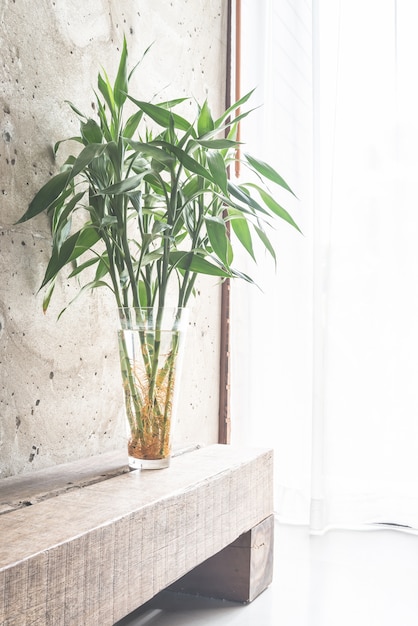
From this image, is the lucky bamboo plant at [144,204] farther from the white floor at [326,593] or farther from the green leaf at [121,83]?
the white floor at [326,593]

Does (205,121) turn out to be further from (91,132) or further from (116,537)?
(116,537)

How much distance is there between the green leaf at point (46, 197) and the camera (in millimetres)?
1129

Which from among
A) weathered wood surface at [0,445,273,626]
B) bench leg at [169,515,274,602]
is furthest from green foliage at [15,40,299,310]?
bench leg at [169,515,274,602]

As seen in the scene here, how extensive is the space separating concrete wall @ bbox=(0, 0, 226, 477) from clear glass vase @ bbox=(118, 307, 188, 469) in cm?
20

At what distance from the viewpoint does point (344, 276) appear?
1.93m

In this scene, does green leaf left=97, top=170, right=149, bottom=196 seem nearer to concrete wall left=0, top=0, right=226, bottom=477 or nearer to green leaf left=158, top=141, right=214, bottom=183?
green leaf left=158, top=141, right=214, bottom=183

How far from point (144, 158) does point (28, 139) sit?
222 millimetres

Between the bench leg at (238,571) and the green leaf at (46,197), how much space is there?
76 centimetres

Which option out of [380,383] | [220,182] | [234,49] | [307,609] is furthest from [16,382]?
[234,49]

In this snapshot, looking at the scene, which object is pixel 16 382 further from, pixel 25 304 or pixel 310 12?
pixel 310 12

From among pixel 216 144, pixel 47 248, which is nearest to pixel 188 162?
pixel 216 144

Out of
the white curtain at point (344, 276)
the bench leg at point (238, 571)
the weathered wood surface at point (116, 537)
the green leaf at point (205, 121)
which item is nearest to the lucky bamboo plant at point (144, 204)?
the green leaf at point (205, 121)

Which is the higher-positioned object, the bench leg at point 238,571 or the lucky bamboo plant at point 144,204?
the lucky bamboo plant at point 144,204

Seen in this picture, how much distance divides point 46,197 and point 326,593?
1011 millimetres
